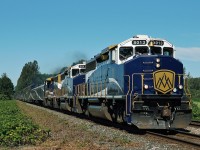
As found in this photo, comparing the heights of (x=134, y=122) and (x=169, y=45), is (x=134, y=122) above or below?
below

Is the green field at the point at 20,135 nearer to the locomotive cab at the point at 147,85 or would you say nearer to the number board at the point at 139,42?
the locomotive cab at the point at 147,85

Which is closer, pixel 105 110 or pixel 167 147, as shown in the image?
pixel 167 147

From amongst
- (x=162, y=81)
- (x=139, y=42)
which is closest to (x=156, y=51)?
(x=139, y=42)

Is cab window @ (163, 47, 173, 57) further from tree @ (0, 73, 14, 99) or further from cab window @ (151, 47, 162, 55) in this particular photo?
tree @ (0, 73, 14, 99)

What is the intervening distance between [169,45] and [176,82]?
2.01 meters

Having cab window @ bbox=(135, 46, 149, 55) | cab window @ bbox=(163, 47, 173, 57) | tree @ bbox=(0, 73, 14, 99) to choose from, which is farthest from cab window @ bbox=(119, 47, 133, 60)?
tree @ bbox=(0, 73, 14, 99)

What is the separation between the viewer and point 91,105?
21312mm

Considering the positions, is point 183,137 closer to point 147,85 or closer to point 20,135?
point 147,85

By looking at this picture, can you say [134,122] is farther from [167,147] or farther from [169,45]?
[169,45]

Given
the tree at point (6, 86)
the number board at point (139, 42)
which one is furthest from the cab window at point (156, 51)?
the tree at point (6, 86)

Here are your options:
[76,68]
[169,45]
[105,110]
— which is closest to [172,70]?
[169,45]

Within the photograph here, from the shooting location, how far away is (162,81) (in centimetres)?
1493

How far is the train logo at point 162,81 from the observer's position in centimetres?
1489

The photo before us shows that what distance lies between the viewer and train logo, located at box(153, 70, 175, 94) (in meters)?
14.9
